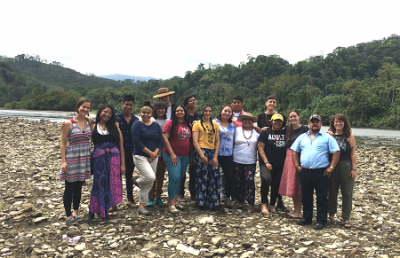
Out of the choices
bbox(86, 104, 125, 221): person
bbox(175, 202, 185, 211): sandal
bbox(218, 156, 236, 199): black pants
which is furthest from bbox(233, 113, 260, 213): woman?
bbox(86, 104, 125, 221): person

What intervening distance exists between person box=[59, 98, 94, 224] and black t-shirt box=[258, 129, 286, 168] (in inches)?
133

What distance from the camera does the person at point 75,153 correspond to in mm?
4496

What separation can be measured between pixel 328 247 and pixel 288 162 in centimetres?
163

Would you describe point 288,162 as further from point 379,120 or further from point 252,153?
point 379,120

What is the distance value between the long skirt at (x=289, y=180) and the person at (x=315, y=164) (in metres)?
0.23

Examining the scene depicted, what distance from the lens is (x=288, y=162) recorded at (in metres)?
5.20

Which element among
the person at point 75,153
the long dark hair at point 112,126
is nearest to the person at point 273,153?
the long dark hair at point 112,126

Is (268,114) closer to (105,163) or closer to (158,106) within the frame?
(158,106)

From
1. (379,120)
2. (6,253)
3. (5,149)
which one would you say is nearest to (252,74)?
(379,120)

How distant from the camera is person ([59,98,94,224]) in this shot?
14.8ft

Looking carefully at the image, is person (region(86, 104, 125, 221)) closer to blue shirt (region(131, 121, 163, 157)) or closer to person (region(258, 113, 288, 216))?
blue shirt (region(131, 121, 163, 157))

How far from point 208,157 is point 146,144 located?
1.24 m

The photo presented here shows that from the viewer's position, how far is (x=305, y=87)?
246 ft

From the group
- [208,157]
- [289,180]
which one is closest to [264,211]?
[289,180]
